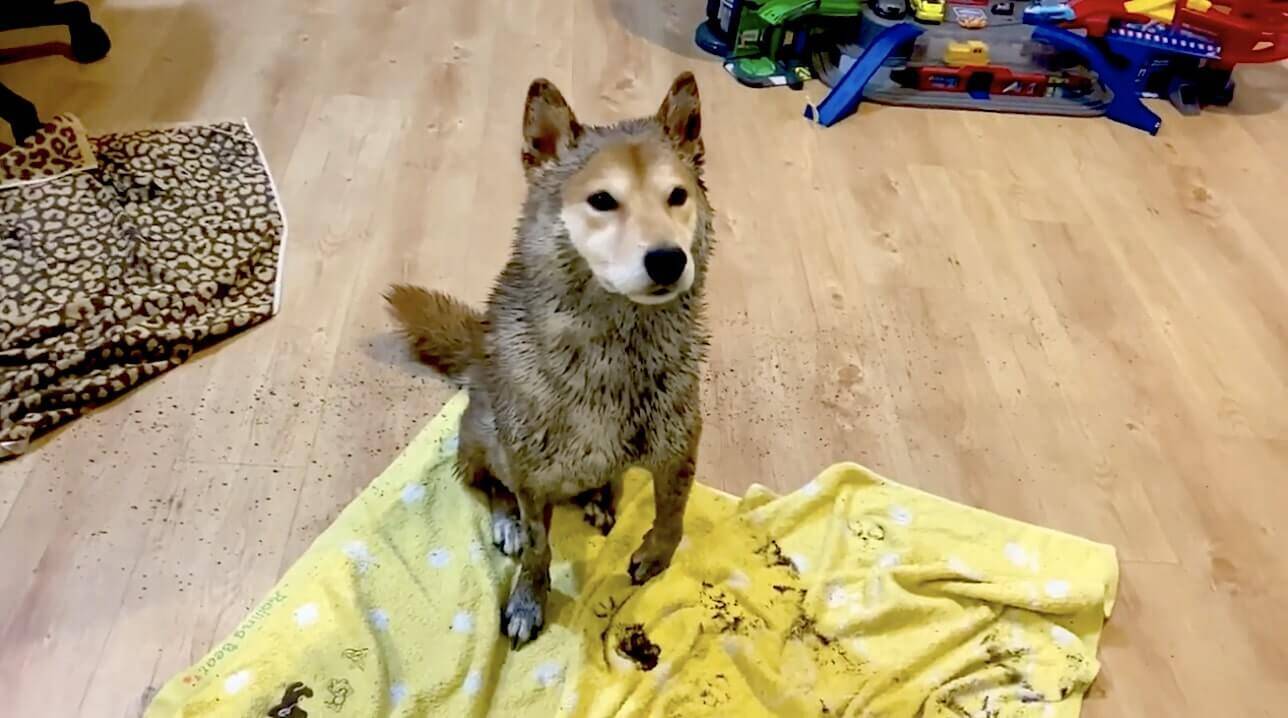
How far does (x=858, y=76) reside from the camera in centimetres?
268

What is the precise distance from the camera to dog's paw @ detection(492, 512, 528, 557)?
1.59m

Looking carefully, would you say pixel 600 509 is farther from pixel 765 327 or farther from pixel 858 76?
pixel 858 76

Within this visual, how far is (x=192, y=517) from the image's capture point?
1.65 m

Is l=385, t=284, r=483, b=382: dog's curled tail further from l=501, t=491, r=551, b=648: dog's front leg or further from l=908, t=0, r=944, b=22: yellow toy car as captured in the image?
l=908, t=0, r=944, b=22: yellow toy car

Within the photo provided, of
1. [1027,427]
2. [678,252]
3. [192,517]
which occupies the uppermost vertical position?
[678,252]

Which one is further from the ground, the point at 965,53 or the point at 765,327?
the point at 965,53

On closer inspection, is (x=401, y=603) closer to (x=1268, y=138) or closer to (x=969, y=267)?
(x=969, y=267)

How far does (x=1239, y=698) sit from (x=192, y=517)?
1.60m

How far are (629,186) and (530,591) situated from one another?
61 cm

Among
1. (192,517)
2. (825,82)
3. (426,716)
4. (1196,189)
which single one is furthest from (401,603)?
(1196,189)

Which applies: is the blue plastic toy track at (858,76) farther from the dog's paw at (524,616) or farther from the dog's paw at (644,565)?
the dog's paw at (524,616)

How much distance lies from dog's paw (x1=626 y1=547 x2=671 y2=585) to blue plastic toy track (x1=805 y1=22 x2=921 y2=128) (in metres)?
1.49

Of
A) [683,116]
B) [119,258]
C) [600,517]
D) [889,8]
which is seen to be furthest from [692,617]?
[889,8]

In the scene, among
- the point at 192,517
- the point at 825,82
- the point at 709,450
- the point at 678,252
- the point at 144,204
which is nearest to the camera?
the point at 678,252
